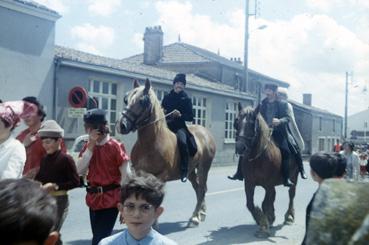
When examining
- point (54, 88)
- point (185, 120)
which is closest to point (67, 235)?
point (185, 120)

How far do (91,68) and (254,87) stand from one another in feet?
114

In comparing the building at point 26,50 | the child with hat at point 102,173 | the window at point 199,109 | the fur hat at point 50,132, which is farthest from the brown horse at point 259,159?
the window at point 199,109

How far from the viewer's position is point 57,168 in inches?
183

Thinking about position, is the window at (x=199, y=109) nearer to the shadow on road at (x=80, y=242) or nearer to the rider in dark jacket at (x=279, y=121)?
the rider in dark jacket at (x=279, y=121)

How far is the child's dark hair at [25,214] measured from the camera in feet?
4.14

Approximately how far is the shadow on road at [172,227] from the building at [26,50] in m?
10.3

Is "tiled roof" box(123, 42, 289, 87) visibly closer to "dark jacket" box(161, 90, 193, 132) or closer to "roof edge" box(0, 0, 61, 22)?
"roof edge" box(0, 0, 61, 22)

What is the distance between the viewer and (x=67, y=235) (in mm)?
7863

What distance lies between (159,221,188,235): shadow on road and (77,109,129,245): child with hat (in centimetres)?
332

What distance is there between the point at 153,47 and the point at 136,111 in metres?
32.3

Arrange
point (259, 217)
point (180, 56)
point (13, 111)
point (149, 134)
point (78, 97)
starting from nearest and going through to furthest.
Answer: point (13, 111) → point (149, 134) → point (259, 217) → point (78, 97) → point (180, 56)

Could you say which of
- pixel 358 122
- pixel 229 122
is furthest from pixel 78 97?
pixel 358 122

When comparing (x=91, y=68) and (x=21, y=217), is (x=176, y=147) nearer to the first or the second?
(x=21, y=217)

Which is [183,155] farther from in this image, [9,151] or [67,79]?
[67,79]
